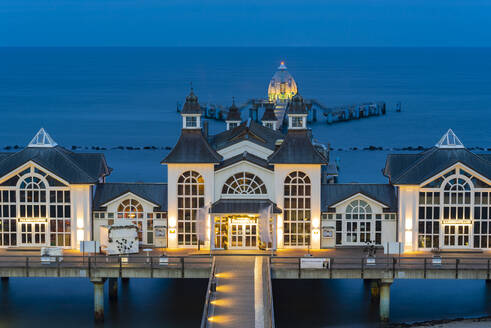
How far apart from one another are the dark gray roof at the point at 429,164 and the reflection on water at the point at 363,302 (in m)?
6.23

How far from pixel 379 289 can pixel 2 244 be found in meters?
18.8

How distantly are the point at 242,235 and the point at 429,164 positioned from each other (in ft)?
32.4

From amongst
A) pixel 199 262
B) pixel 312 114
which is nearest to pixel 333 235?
pixel 199 262

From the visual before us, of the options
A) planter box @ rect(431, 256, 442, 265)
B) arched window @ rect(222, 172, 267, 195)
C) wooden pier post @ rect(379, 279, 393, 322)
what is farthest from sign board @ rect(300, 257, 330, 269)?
arched window @ rect(222, 172, 267, 195)

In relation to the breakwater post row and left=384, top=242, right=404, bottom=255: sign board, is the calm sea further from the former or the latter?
left=384, top=242, right=404, bottom=255: sign board

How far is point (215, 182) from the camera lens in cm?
4912

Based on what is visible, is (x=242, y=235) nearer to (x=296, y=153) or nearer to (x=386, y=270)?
(x=296, y=153)

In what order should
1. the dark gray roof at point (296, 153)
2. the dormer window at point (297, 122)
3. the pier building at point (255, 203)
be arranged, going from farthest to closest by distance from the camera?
the dormer window at point (297, 122) < the dark gray roof at point (296, 153) < the pier building at point (255, 203)

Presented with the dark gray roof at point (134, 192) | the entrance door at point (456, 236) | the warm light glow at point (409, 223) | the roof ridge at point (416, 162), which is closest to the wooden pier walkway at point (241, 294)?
the dark gray roof at point (134, 192)

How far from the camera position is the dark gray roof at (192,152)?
4881cm

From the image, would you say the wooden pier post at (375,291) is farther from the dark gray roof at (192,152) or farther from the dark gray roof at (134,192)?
the dark gray roof at (134,192)

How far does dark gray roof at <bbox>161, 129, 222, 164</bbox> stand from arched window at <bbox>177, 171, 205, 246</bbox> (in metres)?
0.76

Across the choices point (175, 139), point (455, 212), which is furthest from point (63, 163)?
point (175, 139)

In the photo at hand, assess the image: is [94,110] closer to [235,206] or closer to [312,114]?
[312,114]
